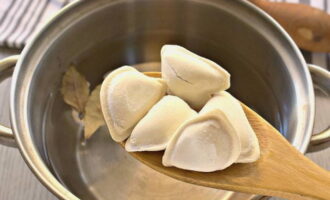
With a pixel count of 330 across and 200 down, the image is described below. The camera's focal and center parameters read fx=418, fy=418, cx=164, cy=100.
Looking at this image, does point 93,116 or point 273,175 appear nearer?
point 273,175

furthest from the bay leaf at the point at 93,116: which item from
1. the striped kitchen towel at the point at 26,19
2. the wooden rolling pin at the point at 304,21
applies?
the wooden rolling pin at the point at 304,21

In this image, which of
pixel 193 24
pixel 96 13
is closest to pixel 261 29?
pixel 193 24

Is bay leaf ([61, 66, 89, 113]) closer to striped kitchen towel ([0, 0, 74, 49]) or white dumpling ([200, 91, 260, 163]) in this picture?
striped kitchen towel ([0, 0, 74, 49])

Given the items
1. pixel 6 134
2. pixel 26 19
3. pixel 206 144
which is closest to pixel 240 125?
pixel 206 144

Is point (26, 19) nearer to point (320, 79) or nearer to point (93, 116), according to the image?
point (93, 116)

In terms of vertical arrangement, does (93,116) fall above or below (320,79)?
below

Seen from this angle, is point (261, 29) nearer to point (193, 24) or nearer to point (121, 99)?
point (193, 24)

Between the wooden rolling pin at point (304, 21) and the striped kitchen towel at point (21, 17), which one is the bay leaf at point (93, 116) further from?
the wooden rolling pin at point (304, 21)

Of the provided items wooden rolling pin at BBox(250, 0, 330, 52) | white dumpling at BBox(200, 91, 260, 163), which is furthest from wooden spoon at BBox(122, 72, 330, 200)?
wooden rolling pin at BBox(250, 0, 330, 52)
